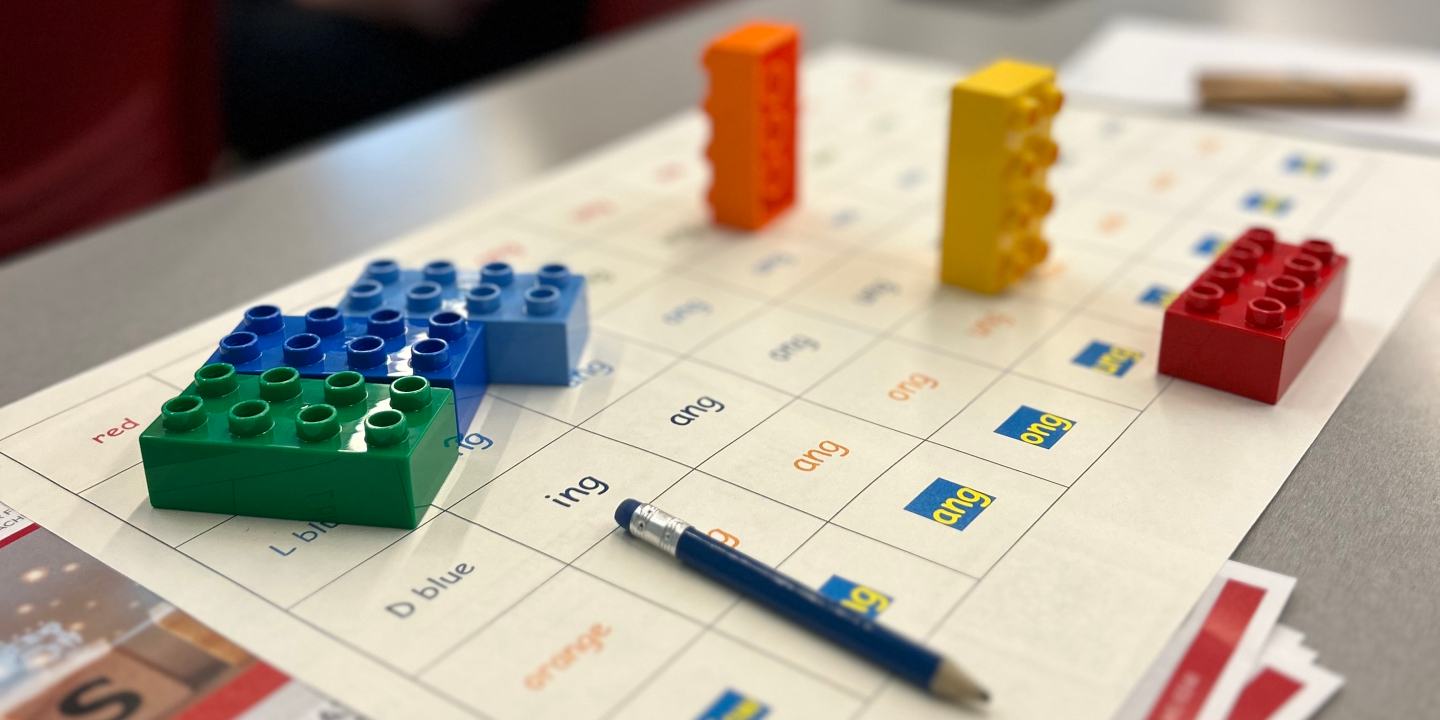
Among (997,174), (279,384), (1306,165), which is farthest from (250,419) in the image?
(1306,165)

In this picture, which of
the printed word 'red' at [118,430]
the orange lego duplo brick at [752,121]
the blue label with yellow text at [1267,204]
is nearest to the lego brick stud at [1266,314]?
the blue label with yellow text at [1267,204]

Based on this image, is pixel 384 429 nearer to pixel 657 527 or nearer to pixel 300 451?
pixel 300 451

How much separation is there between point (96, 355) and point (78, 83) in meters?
0.79

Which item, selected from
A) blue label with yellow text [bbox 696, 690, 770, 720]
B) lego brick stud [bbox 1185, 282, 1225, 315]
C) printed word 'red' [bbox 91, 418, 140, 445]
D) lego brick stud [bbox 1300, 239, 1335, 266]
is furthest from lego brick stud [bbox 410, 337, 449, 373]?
lego brick stud [bbox 1300, 239, 1335, 266]

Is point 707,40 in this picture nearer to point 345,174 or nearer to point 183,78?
point 345,174

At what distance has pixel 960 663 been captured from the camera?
64cm

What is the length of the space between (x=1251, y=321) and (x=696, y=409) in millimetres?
421

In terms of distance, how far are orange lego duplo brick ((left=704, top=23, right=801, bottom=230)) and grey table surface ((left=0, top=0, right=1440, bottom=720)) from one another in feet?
0.90

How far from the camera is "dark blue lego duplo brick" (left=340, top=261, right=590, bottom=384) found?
2.98 feet

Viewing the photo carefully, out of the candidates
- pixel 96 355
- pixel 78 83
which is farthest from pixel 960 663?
pixel 78 83

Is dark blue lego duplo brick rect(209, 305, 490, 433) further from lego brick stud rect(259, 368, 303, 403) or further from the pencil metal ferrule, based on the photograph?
the pencil metal ferrule

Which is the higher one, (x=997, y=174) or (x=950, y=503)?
(x=997, y=174)

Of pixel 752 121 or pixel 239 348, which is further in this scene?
pixel 752 121

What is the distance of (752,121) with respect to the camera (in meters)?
1.16
